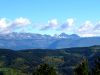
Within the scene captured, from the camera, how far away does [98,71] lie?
10125 cm

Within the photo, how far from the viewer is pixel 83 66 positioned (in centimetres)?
10400

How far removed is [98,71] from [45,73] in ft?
56.8

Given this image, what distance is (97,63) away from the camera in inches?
4058

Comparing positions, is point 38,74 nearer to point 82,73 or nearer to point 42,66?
point 42,66

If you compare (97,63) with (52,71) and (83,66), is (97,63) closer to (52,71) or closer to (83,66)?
(83,66)

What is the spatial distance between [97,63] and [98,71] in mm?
3055

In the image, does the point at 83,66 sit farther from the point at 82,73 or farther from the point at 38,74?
the point at 38,74

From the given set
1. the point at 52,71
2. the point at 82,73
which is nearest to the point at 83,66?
the point at 82,73

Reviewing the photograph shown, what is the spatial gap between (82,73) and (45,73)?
40.4ft

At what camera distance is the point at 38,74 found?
332ft

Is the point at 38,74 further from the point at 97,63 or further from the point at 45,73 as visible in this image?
the point at 97,63

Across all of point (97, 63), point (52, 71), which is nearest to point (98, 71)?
point (97, 63)

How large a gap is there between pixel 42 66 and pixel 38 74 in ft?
9.84

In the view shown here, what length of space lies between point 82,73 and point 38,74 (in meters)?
14.5
